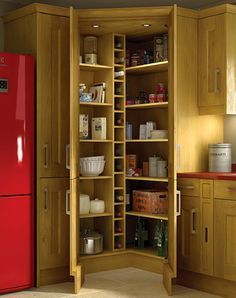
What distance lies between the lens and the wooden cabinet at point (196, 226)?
4281mm

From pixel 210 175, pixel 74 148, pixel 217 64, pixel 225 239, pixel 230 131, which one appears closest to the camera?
pixel 225 239

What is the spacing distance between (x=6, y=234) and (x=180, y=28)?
2231 mm

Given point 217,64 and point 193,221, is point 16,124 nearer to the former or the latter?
point 193,221

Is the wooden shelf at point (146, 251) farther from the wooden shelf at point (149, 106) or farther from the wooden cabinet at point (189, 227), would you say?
the wooden shelf at point (149, 106)

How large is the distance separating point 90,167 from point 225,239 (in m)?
1.47

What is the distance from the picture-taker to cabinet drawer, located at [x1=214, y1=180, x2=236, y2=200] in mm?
4098

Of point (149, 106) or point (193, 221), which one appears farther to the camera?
point (149, 106)

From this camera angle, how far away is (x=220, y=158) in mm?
4613

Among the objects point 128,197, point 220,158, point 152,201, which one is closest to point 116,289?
point 152,201

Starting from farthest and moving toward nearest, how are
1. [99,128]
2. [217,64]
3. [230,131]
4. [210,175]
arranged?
1. [99,128]
2. [230,131]
3. [217,64]
4. [210,175]

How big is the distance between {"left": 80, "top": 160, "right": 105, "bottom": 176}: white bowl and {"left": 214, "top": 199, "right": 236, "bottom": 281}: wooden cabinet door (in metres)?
1.27

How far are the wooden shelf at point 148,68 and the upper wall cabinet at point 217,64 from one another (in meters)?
0.41

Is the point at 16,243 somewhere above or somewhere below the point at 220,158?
below

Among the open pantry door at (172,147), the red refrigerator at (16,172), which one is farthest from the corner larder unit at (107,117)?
the red refrigerator at (16,172)
